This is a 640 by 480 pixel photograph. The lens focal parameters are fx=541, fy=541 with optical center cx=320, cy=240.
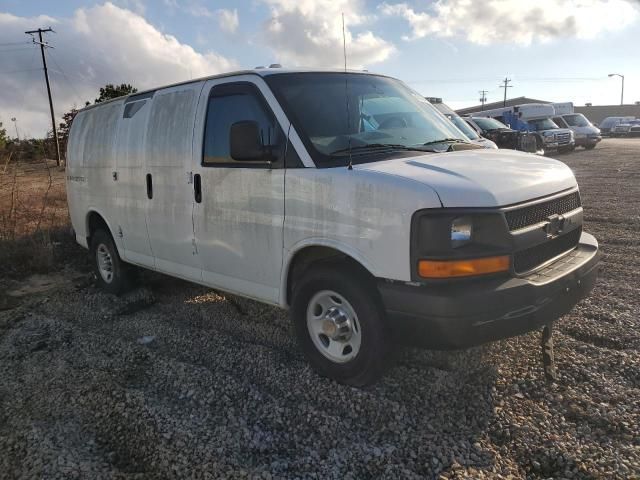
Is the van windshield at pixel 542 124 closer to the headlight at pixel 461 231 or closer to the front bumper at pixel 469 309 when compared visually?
the front bumper at pixel 469 309

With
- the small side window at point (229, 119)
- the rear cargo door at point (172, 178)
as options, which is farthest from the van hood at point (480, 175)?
the rear cargo door at point (172, 178)

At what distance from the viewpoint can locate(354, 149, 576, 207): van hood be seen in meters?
3.03

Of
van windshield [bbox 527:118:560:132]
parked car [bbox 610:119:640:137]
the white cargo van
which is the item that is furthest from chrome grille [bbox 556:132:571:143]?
parked car [bbox 610:119:640:137]

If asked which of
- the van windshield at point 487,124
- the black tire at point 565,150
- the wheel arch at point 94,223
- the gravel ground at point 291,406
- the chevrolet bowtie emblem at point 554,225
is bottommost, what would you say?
the gravel ground at point 291,406

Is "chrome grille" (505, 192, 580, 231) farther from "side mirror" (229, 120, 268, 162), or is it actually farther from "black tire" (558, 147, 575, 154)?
"black tire" (558, 147, 575, 154)

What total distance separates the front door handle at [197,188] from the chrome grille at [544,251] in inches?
99.0

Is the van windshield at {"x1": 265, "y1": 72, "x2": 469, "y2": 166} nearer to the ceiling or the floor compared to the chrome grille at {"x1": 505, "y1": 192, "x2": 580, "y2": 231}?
nearer to the ceiling

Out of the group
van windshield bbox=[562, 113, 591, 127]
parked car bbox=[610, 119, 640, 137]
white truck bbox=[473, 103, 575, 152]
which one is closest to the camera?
white truck bbox=[473, 103, 575, 152]

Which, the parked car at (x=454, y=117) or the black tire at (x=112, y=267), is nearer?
the black tire at (x=112, y=267)

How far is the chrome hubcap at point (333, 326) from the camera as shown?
137 inches

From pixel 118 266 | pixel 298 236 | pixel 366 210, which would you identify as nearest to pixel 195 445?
pixel 298 236

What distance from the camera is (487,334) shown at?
3055 millimetres

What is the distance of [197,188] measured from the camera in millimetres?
4434

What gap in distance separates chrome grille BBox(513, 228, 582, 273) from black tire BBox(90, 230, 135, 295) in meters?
4.33
